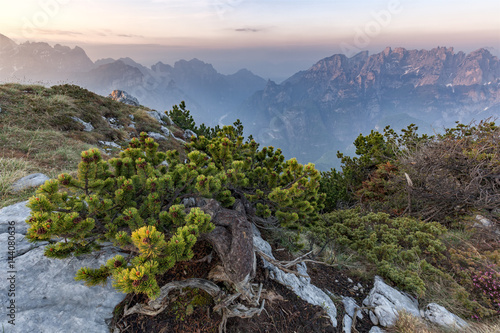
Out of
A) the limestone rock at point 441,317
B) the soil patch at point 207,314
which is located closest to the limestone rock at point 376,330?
the soil patch at point 207,314

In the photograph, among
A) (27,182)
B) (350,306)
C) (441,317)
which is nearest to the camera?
(441,317)

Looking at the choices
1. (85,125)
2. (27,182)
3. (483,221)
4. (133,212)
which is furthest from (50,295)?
(85,125)

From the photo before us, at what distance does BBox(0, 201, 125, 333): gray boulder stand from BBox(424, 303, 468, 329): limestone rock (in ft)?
18.2

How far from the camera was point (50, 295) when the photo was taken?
2789 mm

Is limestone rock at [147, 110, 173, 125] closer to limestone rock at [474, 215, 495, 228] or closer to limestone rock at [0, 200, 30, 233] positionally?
limestone rock at [0, 200, 30, 233]

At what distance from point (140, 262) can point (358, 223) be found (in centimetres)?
743

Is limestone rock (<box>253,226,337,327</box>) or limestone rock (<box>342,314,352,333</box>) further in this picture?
limestone rock (<box>253,226,337,327</box>)

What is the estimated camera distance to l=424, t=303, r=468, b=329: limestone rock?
385cm

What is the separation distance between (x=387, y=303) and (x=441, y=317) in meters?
0.93

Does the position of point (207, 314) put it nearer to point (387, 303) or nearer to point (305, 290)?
point (305, 290)

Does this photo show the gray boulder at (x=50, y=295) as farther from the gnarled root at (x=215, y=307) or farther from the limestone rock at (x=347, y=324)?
the limestone rock at (x=347, y=324)

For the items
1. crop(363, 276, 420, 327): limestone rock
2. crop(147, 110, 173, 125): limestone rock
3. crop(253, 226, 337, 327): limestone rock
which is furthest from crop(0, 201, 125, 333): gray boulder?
crop(147, 110, 173, 125): limestone rock

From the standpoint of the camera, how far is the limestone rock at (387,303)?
395 centimetres

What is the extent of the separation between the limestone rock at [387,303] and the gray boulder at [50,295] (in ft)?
14.9
